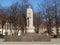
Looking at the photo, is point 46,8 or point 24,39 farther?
point 46,8

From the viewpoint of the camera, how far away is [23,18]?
193 ft

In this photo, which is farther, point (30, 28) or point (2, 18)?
point (2, 18)

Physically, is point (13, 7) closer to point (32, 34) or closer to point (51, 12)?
point (51, 12)

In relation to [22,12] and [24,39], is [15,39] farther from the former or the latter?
[22,12]

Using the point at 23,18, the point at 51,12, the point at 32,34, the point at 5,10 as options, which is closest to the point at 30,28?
the point at 32,34

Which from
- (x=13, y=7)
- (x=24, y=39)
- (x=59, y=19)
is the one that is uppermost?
(x=13, y=7)

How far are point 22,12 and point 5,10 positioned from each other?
6391mm

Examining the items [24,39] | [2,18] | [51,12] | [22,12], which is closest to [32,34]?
[24,39]

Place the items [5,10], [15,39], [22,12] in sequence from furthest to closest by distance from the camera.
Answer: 1. [5,10]
2. [22,12]
3. [15,39]

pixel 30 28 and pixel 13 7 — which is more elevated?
pixel 13 7

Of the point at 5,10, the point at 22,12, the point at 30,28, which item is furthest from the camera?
the point at 5,10

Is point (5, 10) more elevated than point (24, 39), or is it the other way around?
point (5, 10)

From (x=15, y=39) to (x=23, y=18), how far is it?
1090 inches

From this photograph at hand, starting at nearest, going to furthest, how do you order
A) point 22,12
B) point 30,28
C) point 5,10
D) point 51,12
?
1. point 30,28
2. point 51,12
3. point 22,12
4. point 5,10
